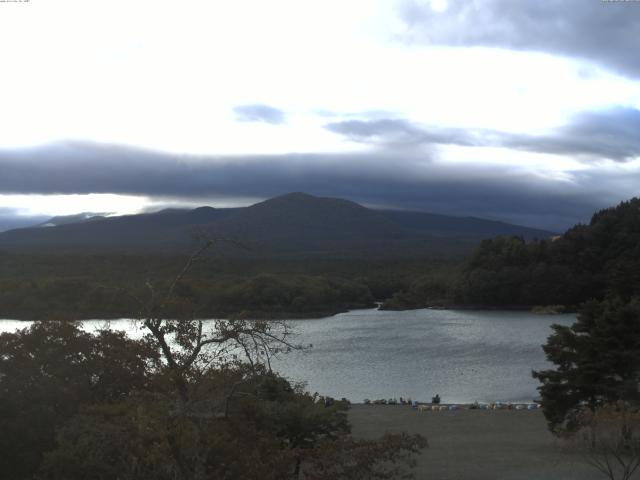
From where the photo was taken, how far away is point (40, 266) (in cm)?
6250

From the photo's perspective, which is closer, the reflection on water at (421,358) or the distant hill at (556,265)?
the reflection on water at (421,358)

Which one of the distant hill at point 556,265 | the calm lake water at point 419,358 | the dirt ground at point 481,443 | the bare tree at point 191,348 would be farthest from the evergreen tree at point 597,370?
the distant hill at point 556,265

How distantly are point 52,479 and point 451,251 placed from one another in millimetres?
125679

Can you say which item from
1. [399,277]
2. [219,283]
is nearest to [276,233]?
[399,277]

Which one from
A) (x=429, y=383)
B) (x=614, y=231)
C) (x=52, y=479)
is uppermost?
(x=614, y=231)

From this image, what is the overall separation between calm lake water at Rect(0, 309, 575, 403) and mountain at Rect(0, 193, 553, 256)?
25917 mm

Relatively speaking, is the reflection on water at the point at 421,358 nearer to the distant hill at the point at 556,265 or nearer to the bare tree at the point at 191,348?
the distant hill at the point at 556,265

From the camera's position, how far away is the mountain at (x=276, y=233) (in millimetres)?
98688

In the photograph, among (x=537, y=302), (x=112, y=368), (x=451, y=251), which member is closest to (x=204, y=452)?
(x=112, y=368)

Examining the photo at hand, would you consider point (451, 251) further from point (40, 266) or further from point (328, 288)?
point (40, 266)

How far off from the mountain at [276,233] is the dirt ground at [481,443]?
5094 centimetres

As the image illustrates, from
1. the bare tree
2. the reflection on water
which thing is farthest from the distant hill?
the bare tree

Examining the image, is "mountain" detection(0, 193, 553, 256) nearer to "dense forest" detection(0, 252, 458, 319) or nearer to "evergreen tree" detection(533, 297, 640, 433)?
"dense forest" detection(0, 252, 458, 319)

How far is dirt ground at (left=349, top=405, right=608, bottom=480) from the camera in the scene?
55.2 feet
